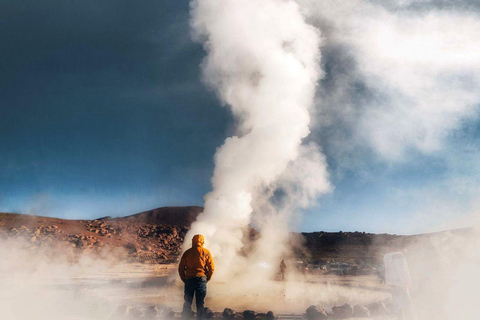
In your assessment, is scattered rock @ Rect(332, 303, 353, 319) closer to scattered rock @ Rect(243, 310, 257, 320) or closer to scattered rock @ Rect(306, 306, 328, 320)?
scattered rock @ Rect(306, 306, 328, 320)

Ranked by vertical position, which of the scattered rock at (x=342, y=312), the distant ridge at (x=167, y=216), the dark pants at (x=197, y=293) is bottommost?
the scattered rock at (x=342, y=312)

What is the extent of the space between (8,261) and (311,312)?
862 inches

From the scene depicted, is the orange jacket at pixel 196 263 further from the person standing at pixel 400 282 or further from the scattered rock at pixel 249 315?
the person standing at pixel 400 282

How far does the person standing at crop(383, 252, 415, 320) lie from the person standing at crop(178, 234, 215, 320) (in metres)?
3.98

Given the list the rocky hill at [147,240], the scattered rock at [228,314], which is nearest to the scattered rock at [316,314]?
the scattered rock at [228,314]

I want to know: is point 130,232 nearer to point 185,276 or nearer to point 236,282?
point 236,282

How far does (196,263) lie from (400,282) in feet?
14.5

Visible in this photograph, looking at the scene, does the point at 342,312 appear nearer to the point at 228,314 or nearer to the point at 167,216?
the point at 228,314

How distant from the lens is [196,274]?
6508 mm

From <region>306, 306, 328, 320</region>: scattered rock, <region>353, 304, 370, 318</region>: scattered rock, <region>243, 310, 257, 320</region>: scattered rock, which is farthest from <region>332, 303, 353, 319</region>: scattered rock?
<region>243, 310, 257, 320</region>: scattered rock

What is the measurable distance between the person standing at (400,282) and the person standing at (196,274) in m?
3.98

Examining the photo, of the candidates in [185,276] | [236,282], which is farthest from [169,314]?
[236,282]

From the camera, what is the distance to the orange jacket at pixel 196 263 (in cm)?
654

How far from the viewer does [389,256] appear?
245 inches
